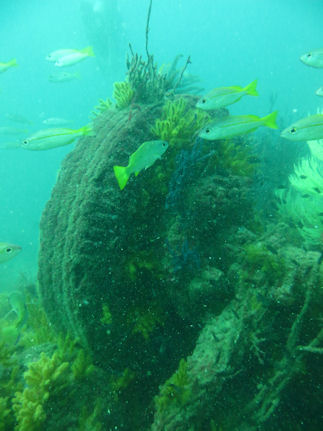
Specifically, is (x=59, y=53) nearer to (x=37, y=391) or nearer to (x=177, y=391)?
(x=37, y=391)

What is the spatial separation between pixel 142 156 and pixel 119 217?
0.99 metres

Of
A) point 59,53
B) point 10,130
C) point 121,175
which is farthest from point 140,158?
point 10,130

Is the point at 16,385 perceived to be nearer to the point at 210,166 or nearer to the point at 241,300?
the point at 241,300

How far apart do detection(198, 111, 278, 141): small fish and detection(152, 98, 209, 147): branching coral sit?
85cm

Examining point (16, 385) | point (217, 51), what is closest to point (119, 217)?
point (16, 385)

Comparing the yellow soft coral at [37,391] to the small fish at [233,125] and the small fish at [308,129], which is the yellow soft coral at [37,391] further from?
the small fish at [308,129]

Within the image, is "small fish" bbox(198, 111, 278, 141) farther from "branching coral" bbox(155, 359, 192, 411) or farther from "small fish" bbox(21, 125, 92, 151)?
"branching coral" bbox(155, 359, 192, 411)

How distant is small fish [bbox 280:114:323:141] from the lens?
2877 millimetres

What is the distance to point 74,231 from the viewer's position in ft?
9.84

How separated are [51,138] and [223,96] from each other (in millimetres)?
2562

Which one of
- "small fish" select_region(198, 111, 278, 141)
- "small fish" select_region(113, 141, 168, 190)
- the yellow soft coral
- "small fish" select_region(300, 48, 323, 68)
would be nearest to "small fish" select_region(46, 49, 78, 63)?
"small fish" select_region(300, 48, 323, 68)

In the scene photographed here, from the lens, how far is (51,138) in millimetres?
3344

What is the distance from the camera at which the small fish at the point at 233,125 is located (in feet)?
9.50

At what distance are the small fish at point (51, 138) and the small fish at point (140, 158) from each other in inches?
48.1
